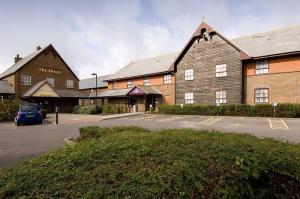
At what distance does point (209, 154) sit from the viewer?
415cm

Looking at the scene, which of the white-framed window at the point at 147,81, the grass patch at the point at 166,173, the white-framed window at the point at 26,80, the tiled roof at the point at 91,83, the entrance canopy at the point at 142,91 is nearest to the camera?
the grass patch at the point at 166,173

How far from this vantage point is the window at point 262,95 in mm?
22955

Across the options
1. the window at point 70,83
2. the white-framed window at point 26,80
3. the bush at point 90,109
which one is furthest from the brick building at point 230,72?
the white-framed window at point 26,80

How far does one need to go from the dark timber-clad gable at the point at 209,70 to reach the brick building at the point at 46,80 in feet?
66.0

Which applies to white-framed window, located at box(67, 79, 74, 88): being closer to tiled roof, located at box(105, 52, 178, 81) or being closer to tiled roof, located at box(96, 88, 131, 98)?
tiled roof, located at box(96, 88, 131, 98)

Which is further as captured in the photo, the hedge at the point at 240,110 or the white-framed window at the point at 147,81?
the white-framed window at the point at 147,81

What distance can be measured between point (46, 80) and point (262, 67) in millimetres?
30871

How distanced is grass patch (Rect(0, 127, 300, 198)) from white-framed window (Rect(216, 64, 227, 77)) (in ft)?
70.5

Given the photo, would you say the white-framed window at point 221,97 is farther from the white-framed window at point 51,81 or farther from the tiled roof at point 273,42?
the white-framed window at point 51,81

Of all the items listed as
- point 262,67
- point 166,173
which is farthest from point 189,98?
point 166,173

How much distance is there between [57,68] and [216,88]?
92.9ft

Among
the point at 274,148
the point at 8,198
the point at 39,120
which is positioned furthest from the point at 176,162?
the point at 39,120

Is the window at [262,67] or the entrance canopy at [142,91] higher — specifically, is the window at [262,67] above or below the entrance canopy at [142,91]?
above

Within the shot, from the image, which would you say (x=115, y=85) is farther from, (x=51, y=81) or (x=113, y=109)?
(x=51, y=81)
